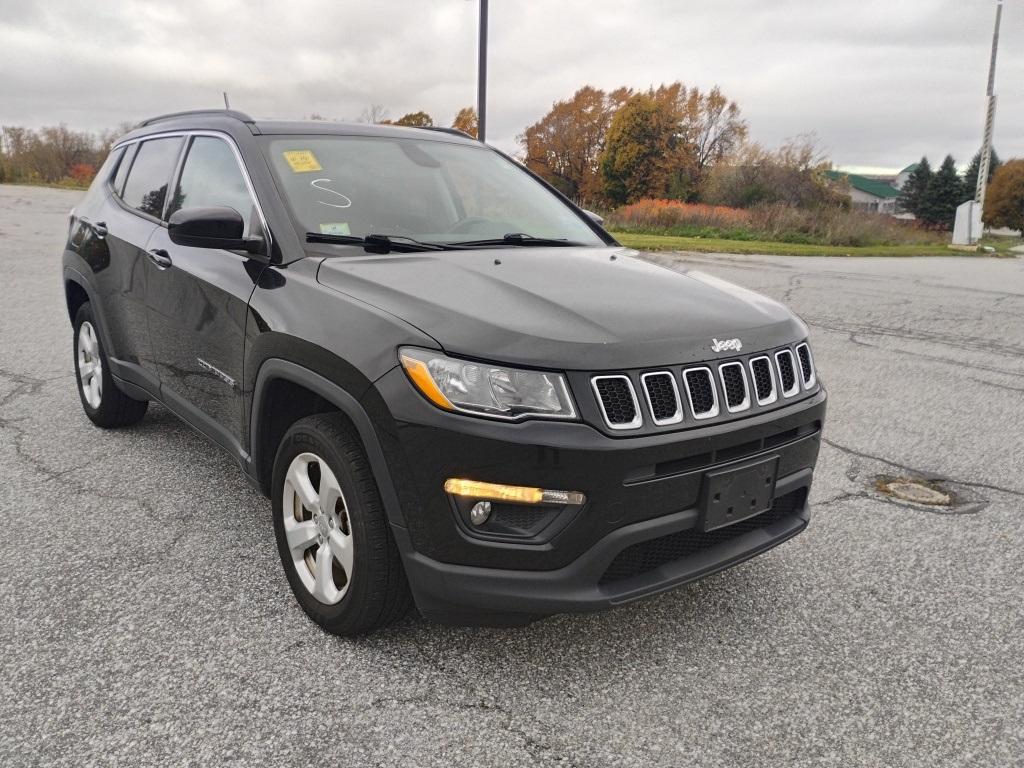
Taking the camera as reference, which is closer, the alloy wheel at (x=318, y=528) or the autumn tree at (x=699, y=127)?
the alloy wheel at (x=318, y=528)

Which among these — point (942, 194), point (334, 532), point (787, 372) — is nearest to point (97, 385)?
point (334, 532)

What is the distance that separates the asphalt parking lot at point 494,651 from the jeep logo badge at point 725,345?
101 cm

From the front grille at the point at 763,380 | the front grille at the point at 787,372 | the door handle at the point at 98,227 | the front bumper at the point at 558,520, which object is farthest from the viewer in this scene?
the door handle at the point at 98,227

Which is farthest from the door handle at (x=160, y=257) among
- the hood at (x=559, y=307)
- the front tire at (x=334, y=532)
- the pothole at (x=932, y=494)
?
the pothole at (x=932, y=494)

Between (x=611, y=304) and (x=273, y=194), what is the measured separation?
4.52 feet

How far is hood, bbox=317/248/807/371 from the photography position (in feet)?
7.28

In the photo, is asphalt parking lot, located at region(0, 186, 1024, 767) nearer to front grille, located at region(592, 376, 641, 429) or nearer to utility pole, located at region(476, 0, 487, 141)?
front grille, located at region(592, 376, 641, 429)

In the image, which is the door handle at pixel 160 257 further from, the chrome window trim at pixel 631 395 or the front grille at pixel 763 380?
the front grille at pixel 763 380

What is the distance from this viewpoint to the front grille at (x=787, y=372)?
8.62 feet

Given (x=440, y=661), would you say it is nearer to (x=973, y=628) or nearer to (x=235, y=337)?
(x=235, y=337)

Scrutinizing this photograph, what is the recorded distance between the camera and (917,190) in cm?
7375

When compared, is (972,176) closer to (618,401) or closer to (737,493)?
(737,493)

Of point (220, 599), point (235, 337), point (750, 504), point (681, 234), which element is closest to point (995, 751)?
point (750, 504)

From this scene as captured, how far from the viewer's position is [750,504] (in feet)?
8.14
